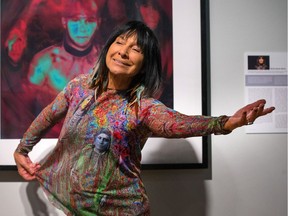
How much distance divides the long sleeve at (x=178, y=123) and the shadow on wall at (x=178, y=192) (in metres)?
0.40

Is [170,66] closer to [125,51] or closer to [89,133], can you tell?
[125,51]

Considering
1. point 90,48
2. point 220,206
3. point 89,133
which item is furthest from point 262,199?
point 90,48

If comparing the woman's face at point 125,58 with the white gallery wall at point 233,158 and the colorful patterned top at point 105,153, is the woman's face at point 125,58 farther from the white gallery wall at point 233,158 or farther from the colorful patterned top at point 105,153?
the white gallery wall at point 233,158

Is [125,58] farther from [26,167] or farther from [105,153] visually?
[26,167]

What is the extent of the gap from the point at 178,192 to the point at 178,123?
50cm

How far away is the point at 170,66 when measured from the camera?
108 centimetres

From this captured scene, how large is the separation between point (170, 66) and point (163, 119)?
39cm

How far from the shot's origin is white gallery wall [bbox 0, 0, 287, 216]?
3.61 ft

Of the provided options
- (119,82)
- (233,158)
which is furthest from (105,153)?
(233,158)

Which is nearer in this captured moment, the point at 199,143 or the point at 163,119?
the point at 163,119

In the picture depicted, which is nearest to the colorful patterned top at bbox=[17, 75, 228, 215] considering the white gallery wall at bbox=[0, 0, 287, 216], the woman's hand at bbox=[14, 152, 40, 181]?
the woman's hand at bbox=[14, 152, 40, 181]

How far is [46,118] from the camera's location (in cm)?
93

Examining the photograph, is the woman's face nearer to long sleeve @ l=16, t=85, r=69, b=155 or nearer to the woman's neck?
the woman's neck

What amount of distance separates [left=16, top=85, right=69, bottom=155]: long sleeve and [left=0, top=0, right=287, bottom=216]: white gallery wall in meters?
0.40
